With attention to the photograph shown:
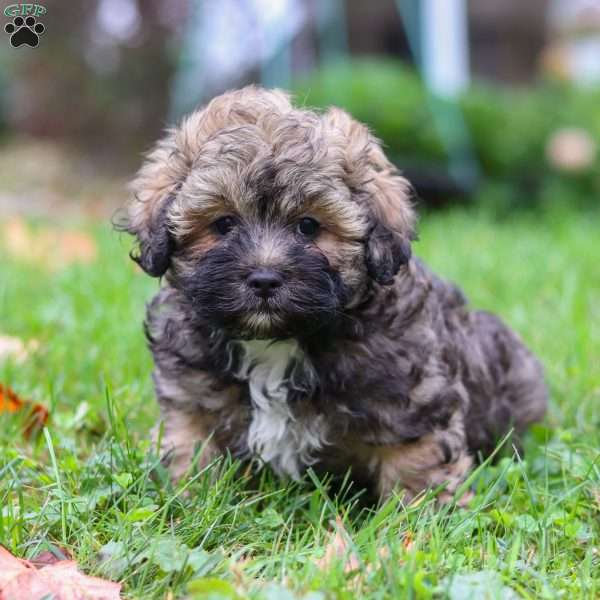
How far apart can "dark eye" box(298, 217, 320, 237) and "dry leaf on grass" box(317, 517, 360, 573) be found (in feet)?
2.59

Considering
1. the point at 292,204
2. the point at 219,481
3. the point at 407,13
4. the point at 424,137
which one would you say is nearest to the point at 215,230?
the point at 292,204

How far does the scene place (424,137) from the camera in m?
8.45

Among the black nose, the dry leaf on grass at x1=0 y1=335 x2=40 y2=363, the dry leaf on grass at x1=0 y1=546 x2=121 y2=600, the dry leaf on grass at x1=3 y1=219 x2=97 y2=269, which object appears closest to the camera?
the dry leaf on grass at x1=0 y1=546 x2=121 y2=600

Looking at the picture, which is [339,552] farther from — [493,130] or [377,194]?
[493,130]

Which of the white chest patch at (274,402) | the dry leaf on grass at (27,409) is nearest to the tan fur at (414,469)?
the white chest patch at (274,402)

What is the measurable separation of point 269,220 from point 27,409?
1.13m

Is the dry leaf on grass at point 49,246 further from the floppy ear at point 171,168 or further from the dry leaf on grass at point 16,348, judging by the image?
the floppy ear at point 171,168

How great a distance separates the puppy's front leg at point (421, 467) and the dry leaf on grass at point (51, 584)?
972mm

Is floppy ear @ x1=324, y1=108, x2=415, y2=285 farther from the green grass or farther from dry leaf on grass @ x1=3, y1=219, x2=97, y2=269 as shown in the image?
dry leaf on grass @ x1=3, y1=219, x2=97, y2=269

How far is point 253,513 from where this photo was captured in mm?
2709

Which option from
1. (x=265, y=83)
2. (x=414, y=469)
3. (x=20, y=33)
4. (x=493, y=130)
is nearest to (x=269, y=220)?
(x=414, y=469)

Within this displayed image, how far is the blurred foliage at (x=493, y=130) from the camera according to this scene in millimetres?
8289

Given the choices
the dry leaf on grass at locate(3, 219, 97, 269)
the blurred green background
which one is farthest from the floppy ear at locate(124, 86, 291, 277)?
the blurred green background

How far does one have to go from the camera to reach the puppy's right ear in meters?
2.84
